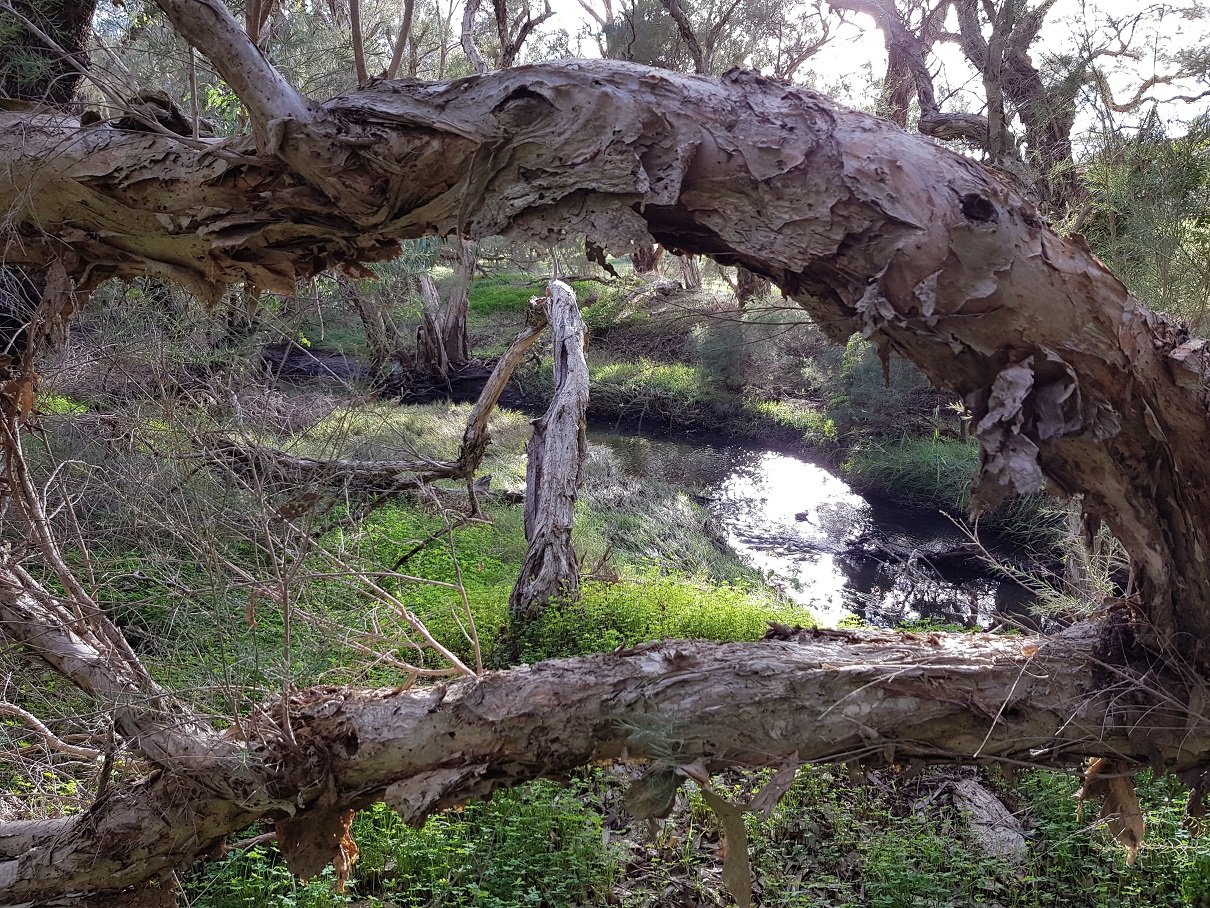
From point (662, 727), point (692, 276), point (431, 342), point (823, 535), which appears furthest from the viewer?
point (692, 276)

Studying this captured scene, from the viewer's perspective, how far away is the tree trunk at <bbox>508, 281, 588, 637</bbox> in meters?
6.18

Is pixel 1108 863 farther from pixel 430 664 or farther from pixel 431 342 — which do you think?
pixel 431 342

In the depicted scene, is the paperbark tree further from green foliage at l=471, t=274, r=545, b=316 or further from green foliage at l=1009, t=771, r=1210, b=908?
green foliage at l=471, t=274, r=545, b=316

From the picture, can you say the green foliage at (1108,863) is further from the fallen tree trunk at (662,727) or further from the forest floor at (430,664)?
the fallen tree trunk at (662,727)

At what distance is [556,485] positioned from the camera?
6406mm

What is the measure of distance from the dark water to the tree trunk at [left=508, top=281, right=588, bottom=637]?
7.91 feet

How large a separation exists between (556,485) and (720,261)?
14.8ft

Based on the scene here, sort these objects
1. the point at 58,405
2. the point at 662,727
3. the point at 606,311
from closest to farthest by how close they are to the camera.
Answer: the point at 662,727, the point at 58,405, the point at 606,311

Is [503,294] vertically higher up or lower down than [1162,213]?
lower down

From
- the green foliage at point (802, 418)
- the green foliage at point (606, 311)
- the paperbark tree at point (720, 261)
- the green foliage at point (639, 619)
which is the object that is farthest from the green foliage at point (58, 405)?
the green foliage at point (606, 311)

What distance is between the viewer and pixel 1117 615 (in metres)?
2.53

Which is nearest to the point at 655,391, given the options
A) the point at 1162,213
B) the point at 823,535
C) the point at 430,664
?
the point at 823,535

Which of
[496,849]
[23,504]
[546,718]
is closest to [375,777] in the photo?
[546,718]

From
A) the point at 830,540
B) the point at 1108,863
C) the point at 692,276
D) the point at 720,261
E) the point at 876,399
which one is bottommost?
the point at 830,540
